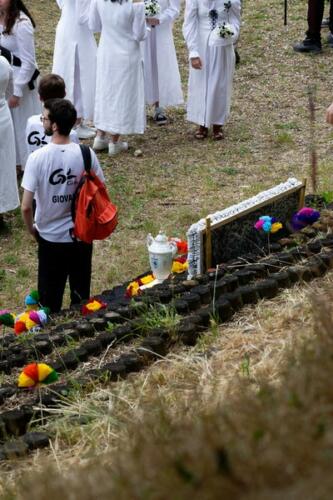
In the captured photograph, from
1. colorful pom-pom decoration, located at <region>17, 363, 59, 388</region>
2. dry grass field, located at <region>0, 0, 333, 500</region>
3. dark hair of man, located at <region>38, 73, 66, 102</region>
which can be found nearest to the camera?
dry grass field, located at <region>0, 0, 333, 500</region>

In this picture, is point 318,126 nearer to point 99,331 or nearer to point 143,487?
point 99,331

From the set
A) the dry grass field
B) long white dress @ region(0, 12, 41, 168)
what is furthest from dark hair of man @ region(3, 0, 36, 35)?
the dry grass field

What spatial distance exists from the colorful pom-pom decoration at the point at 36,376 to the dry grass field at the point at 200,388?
30 cm

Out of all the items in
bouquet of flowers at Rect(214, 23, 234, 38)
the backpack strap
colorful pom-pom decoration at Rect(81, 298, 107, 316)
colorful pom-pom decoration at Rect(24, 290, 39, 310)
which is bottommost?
colorful pom-pom decoration at Rect(24, 290, 39, 310)

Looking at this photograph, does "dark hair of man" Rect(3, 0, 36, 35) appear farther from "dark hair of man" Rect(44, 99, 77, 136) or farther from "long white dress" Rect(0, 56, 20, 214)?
"dark hair of man" Rect(44, 99, 77, 136)

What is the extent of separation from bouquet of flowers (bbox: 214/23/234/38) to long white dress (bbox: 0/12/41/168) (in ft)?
6.99

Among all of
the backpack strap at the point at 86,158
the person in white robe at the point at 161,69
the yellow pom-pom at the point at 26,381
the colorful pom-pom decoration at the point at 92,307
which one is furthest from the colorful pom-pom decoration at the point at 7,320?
the person in white robe at the point at 161,69

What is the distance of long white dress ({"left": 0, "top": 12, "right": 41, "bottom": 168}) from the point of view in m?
9.49

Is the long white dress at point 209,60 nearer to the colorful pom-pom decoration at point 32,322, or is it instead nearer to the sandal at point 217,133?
the sandal at point 217,133

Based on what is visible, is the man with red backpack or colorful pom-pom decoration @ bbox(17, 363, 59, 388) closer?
colorful pom-pom decoration @ bbox(17, 363, 59, 388)

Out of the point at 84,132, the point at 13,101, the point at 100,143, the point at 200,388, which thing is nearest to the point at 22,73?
the point at 13,101

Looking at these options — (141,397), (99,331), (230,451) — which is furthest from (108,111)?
(230,451)

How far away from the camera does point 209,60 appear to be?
11.1 meters

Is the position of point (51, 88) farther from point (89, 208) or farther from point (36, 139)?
point (89, 208)
